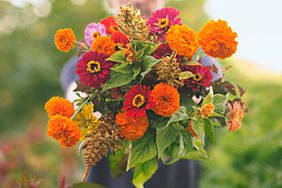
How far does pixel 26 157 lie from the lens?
125 inches

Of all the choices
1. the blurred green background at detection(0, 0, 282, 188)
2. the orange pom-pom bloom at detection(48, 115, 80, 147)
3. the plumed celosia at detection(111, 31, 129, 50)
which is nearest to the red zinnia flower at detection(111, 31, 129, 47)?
the plumed celosia at detection(111, 31, 129, 50)

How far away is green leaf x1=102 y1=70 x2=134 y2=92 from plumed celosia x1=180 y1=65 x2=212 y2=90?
0.12m

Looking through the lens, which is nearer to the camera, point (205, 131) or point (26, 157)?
point (205, 131)

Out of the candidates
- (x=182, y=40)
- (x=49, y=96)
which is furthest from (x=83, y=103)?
(x=49, y=96)

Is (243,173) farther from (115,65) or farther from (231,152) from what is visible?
(115,65)

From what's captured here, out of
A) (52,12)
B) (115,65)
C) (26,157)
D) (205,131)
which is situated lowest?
(26,157)

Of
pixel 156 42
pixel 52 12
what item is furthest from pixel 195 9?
pixel 156 42

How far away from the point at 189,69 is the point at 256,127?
6.22 feet

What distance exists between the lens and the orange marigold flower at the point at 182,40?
101 centimetres

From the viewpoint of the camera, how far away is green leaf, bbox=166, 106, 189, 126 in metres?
1.00

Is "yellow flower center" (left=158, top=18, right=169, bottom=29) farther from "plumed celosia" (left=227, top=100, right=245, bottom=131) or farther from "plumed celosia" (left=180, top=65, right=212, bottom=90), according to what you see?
"plumed celosia" (left=227, top=100, right=245, bottom=131)

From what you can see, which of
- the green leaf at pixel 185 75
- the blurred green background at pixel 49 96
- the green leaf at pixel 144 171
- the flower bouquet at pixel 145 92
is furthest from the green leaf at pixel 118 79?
the blurred green background at pixel 49 96

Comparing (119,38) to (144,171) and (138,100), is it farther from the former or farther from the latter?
(144,171)

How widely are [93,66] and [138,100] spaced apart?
0.13m
